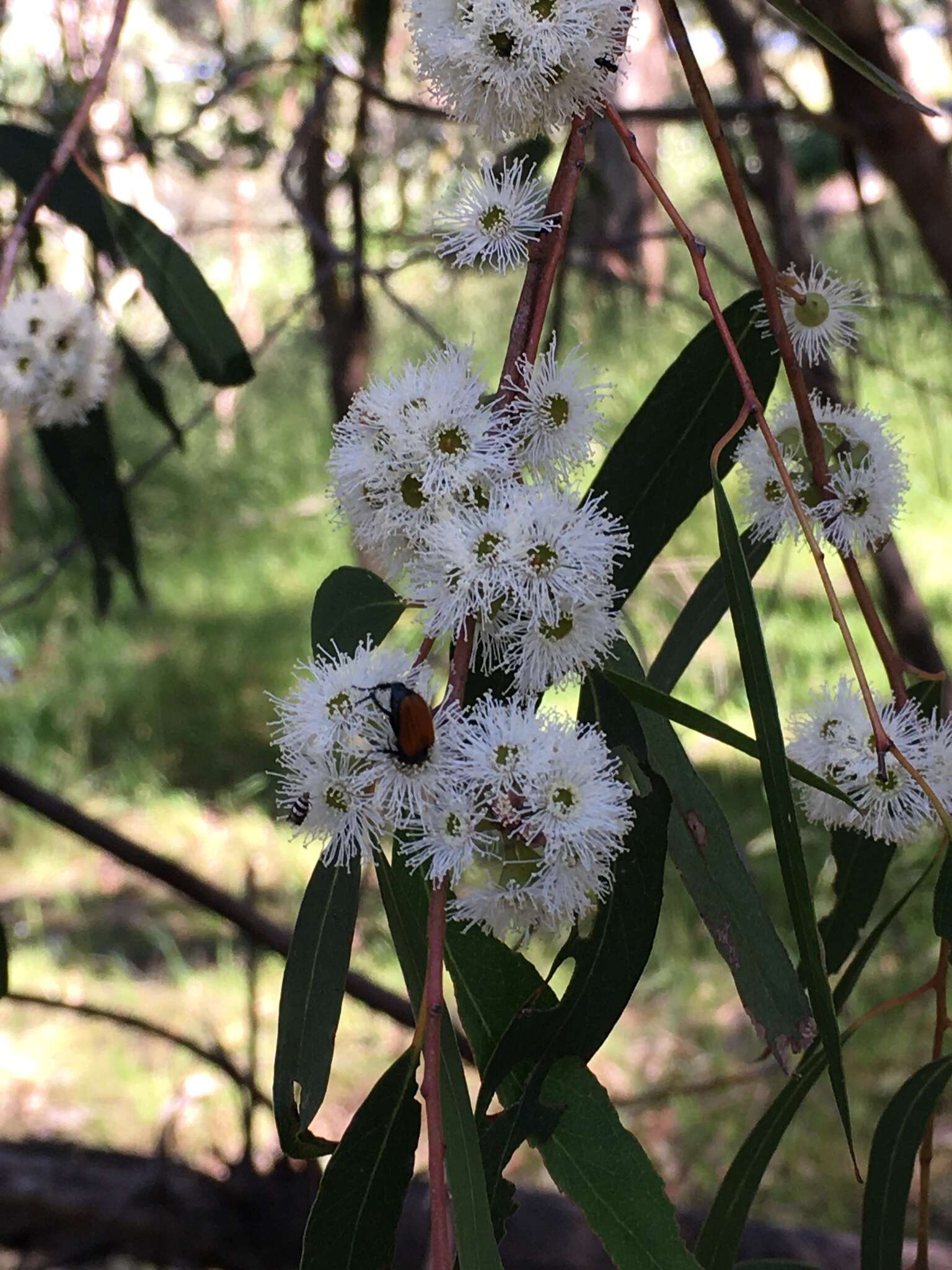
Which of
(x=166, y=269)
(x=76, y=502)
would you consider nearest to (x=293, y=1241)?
(x=76, y=502)

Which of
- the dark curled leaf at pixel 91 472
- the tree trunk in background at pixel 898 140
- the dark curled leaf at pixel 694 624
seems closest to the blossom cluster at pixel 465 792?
the dark curled leaf at pixel 694 624

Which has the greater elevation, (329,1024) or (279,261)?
(279,261)

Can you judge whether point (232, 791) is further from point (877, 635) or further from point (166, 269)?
point (877, 635)

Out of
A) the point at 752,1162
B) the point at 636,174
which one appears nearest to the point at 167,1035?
the point at 752,1162

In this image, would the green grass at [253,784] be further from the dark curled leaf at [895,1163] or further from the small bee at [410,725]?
the small bee at [410,725]

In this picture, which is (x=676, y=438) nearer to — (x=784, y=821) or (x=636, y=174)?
(x=784, y=821)

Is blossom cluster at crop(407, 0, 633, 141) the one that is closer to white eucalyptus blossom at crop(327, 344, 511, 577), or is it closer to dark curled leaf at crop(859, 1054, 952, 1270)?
white eucalyptus blossom at crop(327, 344, 511, 577)
